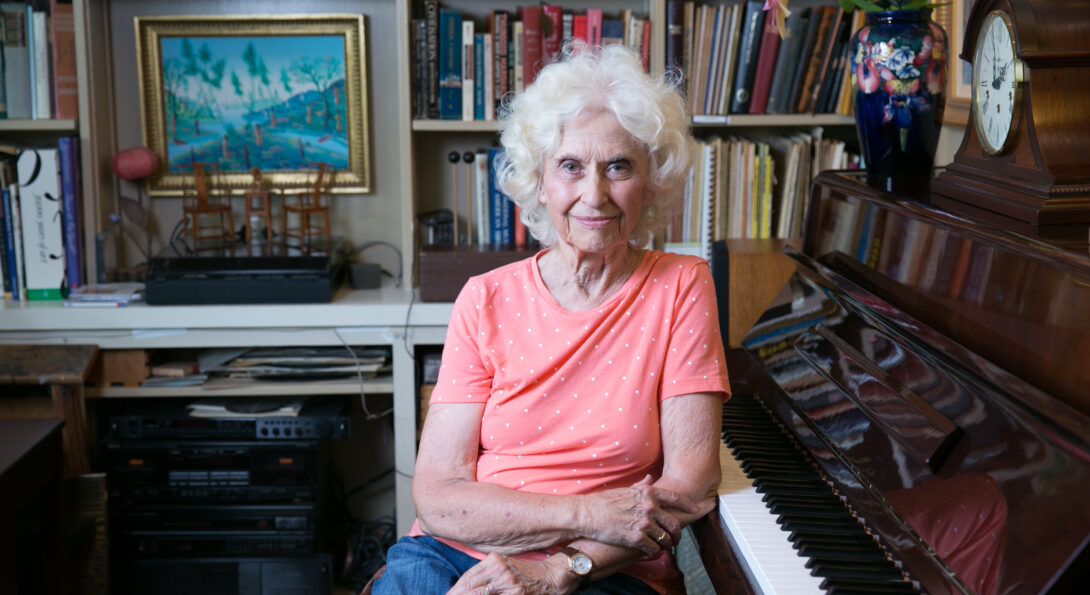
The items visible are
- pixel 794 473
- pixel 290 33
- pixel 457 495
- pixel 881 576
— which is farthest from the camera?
pixel 290 33

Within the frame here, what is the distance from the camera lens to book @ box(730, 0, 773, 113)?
2.58 metres

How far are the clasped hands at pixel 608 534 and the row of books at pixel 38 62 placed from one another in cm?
189

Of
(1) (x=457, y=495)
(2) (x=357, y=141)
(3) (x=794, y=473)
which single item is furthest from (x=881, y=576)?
(2) (x=357, y=141)

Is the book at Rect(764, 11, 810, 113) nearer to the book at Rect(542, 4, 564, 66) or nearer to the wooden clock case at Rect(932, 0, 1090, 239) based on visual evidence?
the book at Rect(542, 4, 564, 66)

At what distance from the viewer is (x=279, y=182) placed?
2.84m

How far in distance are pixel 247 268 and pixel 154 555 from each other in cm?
75

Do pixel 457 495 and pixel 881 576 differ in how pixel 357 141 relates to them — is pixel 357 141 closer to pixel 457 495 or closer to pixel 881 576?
pixel 457 495

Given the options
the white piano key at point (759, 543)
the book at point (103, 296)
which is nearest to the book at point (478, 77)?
the book at point (103, 296)

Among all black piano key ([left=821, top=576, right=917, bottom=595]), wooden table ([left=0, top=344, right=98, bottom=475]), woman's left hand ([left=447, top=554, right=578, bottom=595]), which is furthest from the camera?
wooden table ([left=0, top=344, right=98, bottom=475])

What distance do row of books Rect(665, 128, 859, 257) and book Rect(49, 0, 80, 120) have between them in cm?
159

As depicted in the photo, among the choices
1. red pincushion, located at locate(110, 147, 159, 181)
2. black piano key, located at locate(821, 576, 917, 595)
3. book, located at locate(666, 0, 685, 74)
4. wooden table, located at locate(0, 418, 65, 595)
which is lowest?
wooden table, located at locate(0, 418, 65, 595)

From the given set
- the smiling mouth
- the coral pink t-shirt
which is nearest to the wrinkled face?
the smiling mouth

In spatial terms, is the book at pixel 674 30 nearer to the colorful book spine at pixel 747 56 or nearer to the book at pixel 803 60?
the colorful book spine at pixel 747 56

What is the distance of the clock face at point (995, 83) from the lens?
4.00 feet
